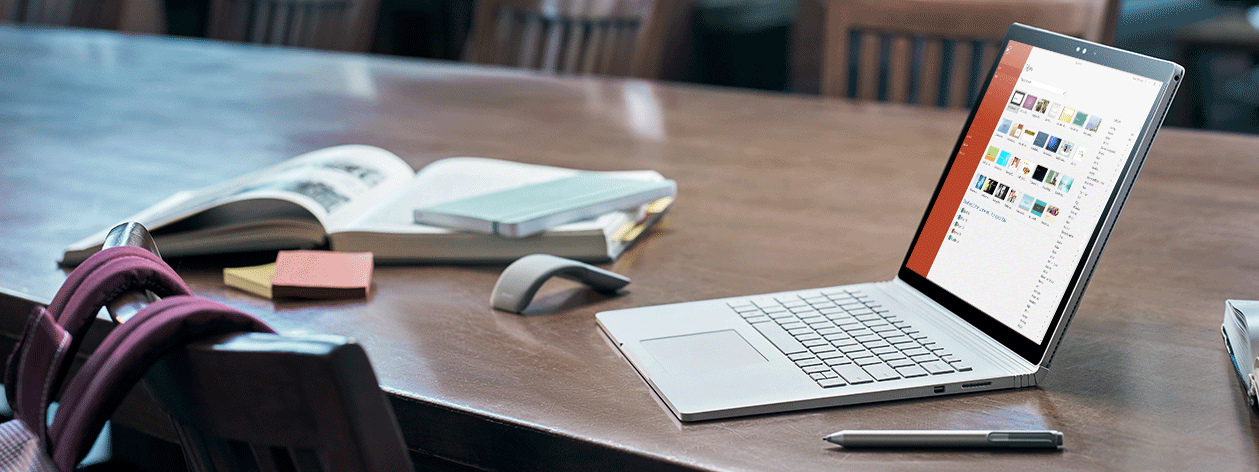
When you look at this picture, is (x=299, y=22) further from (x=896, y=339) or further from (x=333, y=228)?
(x=896, y=339)

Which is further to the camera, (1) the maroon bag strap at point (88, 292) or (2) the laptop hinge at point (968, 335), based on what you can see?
(2) the laptop hinge at point (968, 335)

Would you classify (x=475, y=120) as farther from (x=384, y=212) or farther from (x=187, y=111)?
(x=384, y=212)

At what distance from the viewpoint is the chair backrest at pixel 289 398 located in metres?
0.38

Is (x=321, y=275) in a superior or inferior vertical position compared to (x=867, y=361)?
inferior

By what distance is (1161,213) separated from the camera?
1.01 metres

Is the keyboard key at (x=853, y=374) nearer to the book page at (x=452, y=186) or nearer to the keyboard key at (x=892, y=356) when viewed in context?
the keyboard key at (x=892, y=356)

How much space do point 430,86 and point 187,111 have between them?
398 mm

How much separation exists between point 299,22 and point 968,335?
222 centimetres

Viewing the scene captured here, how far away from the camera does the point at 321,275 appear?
812 mm

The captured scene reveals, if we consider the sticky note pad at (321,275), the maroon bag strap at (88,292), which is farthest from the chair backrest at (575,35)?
the maroon bag strap at (88,292)

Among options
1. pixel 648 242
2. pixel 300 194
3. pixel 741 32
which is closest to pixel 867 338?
pixel 648 242

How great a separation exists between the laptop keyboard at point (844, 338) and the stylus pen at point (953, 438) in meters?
0.06

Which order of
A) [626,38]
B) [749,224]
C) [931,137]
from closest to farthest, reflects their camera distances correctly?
[749,224] → [931,137] → [626,38]

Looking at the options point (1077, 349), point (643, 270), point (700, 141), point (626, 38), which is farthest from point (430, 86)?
point (1077, 349)
